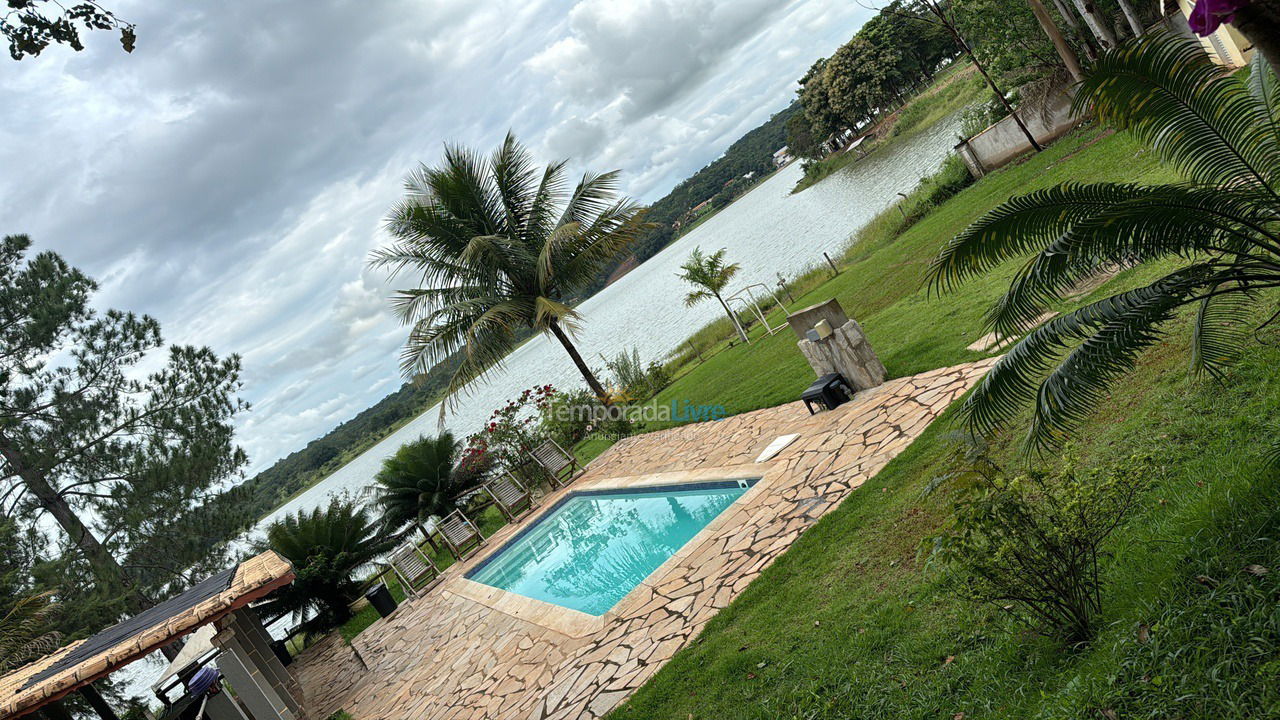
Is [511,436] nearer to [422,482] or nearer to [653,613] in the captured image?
[422,482]

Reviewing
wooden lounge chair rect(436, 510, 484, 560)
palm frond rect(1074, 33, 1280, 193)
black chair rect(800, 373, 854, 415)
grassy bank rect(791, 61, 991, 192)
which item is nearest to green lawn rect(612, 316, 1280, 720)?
palm frond rect(1074, 33, 1280, 193)

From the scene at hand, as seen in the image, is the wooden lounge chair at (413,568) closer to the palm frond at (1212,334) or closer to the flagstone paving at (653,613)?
the flagstone paving at (653,613)

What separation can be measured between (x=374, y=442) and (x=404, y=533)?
3694cm

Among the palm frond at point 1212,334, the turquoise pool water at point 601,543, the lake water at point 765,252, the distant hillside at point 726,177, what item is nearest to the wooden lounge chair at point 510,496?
the turquoise pool water at point 601,543

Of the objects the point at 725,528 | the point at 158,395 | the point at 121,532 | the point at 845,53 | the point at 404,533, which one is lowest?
the point at 725,528

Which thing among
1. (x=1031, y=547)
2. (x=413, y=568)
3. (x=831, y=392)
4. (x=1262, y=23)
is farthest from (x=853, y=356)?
(x=413, y=568)

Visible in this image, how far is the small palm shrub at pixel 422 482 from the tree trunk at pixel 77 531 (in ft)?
15.9

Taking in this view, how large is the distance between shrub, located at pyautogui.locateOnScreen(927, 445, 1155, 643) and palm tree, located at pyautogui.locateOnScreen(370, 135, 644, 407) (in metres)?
10.4

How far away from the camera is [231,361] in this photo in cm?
1320

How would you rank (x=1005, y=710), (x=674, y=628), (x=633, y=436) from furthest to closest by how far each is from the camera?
(x=633, y=436), (x=674, y=628), (x=1005, y=710)

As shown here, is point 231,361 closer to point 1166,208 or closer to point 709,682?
point 709,682

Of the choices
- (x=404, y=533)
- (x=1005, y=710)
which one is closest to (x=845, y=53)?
(x=404, y=533)

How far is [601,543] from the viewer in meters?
10.6

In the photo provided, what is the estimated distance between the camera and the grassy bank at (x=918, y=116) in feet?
130
